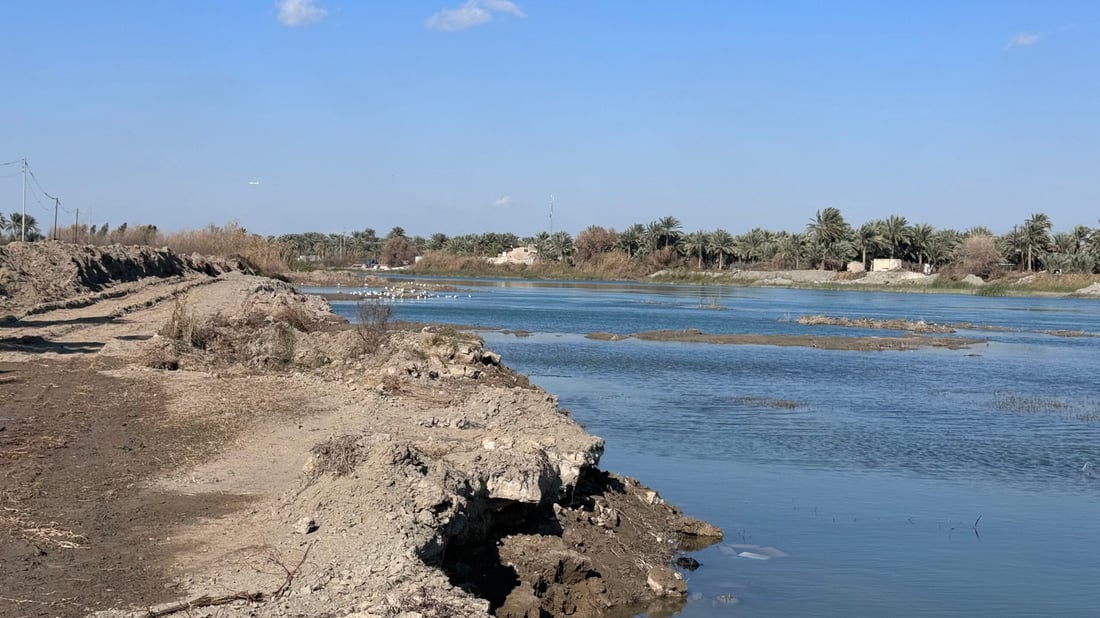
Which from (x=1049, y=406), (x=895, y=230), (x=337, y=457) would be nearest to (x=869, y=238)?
(x=895, y=230)

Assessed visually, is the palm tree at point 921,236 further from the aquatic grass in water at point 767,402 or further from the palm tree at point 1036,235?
the aquatic grass in water at point 767,402

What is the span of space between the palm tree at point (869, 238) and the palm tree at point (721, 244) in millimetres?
19858

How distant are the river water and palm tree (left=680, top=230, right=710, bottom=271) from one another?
107 m

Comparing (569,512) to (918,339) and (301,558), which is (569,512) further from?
(918,339)

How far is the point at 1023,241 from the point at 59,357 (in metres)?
118

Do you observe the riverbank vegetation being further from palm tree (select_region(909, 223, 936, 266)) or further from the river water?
the river water

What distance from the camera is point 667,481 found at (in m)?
15.4

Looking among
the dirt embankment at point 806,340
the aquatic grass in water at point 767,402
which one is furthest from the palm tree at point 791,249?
the aquatic grass in water at point 767,402

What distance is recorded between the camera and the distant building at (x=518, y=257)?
164m


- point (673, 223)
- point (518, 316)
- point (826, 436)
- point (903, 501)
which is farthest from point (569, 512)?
A: point (673, 223)

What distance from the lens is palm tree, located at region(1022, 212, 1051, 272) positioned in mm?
118250

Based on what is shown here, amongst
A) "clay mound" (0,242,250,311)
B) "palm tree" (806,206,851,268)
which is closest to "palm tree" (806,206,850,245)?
"palm tree" (806,206,851,268)

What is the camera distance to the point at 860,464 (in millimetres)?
17500

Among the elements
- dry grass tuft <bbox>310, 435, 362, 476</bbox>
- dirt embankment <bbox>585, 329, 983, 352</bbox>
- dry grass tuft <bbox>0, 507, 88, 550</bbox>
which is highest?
dry grass tuft <bbox>310, 435, 362, 476</bbox>
